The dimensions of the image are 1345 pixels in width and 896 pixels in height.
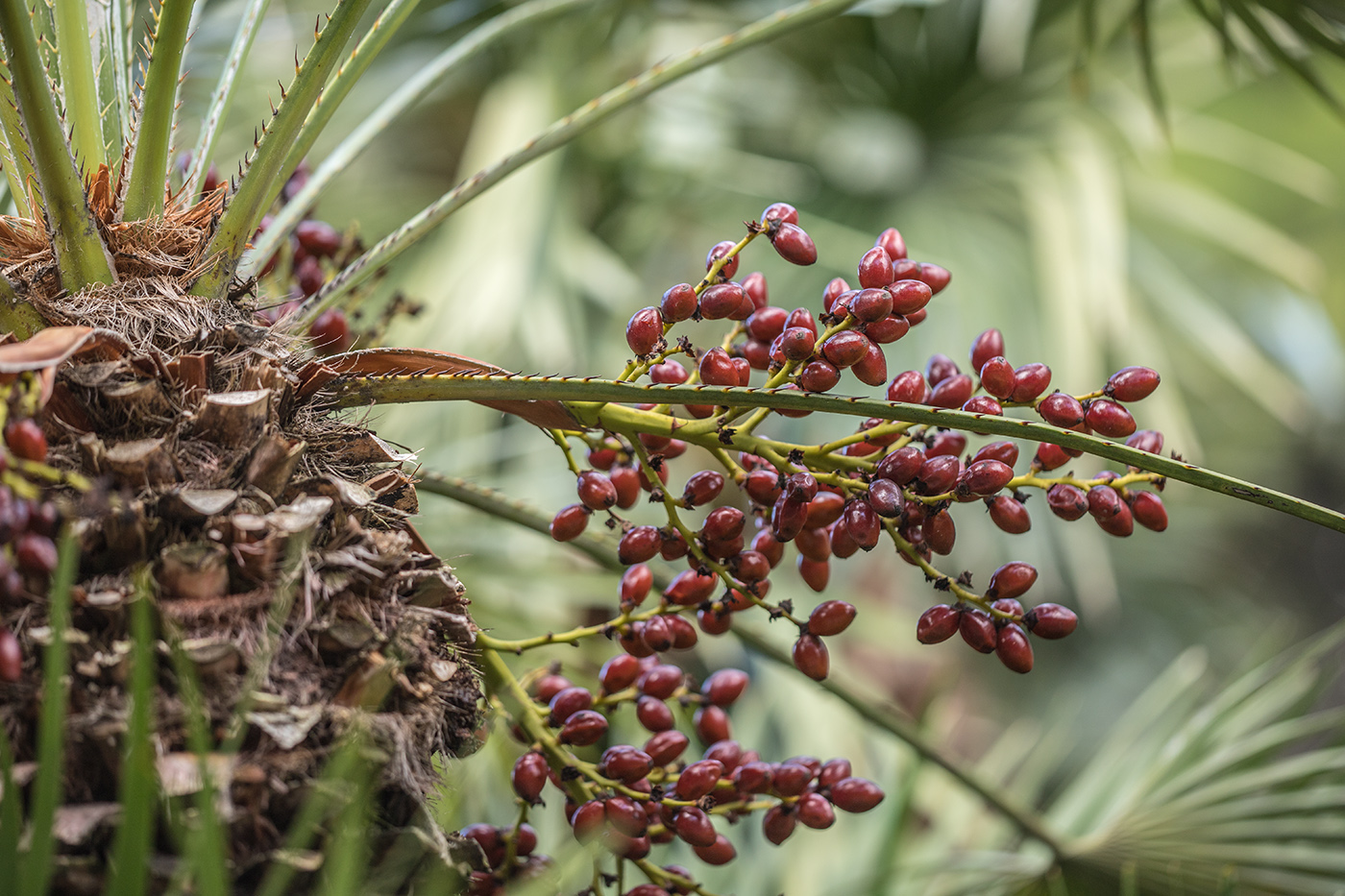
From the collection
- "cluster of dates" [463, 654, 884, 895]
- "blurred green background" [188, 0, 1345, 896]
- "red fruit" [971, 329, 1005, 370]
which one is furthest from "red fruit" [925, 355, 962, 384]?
"blurred green background" [188, 0, 1345, 896]

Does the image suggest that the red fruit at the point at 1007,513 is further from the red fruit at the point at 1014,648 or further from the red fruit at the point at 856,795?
the red fruit at the point at 856,795

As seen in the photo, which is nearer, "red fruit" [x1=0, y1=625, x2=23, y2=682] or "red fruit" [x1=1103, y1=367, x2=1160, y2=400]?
"red fruit" [x1=0, y1=625, x2=23, y2=682]

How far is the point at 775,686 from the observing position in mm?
1472

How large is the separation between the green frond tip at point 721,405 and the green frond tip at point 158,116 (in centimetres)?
15

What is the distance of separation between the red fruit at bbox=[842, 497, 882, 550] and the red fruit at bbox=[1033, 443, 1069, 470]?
0.37 feet

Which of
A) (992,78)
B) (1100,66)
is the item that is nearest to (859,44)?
(992,78)

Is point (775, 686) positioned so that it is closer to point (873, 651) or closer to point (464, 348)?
point (464, 348)

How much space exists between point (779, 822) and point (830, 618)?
13cm

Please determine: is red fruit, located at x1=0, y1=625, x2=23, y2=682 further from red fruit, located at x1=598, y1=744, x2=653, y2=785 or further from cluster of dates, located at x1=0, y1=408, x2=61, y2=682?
red fruit, located at x1=598, y1=744, x2=653, y2=785

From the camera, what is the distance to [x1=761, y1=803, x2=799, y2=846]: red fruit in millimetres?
548

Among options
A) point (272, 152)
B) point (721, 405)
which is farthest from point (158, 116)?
point (721, 405)

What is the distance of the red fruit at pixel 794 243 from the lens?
1.64ft

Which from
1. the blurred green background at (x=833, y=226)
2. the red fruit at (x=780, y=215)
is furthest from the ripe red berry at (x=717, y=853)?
the blurred green background at (x=833, y=226)

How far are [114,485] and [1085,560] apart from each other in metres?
1.95
